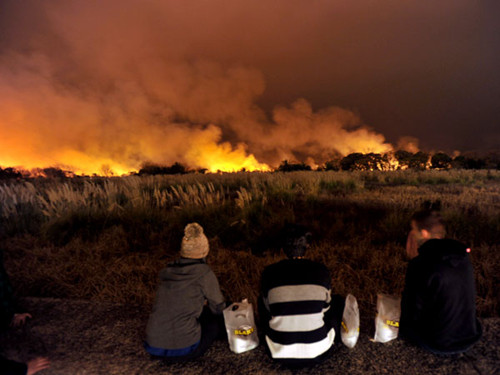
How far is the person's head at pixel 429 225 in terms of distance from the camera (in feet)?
8.86

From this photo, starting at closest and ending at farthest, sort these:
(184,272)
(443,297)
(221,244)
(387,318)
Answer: (443,297)
(184,272)
(387,318)
(221,244)

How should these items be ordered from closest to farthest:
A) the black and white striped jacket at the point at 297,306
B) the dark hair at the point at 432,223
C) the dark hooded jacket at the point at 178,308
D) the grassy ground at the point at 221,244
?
the black and white striped jacket at the point at 297,306
the dark hooded jacket at the point at 178,308
the dark hair at the point at 432,223
the grassy ground at the point at 221,244

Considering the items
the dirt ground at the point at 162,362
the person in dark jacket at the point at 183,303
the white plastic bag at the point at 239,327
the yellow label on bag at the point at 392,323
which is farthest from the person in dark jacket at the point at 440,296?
the person in dark jacket at the point at 183,303

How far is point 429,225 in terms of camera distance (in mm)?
2719

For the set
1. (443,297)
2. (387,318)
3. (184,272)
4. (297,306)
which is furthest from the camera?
(387,318)

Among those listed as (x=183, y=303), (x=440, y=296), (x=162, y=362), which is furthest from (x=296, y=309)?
(x=162, y=362)

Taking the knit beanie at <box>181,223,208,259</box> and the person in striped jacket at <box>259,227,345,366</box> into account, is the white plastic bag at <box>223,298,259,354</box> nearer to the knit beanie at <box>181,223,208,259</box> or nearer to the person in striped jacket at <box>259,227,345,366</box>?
the person in striped jacket at <box>259,227,345,366</box>

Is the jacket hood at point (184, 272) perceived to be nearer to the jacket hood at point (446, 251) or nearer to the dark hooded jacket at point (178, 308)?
the dark hooded jacket at point (178, 308)

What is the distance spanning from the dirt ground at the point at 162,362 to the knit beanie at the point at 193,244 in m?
1.04

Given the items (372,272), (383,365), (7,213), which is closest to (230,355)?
(383,365)

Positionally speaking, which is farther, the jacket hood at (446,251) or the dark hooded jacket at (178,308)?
the dark hooded jacket at (178,308)

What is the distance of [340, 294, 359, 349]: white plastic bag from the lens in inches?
108

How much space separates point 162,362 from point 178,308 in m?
0.65

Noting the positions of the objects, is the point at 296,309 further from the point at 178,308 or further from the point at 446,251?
the point at 446,251
